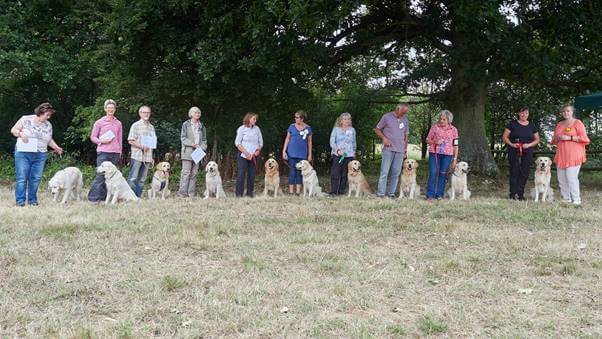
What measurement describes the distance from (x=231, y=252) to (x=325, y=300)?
1636 millimetres

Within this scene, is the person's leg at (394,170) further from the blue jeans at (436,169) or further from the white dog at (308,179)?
the white dog at (308,179)

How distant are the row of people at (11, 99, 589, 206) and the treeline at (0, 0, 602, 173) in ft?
4.63

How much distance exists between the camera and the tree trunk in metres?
14.3

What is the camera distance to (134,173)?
360 inches

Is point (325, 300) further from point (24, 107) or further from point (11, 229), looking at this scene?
point (24, 107)

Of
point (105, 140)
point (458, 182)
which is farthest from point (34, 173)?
point (458, 182)

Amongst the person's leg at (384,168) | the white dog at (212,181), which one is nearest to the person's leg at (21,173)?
the white dog at (212,181)

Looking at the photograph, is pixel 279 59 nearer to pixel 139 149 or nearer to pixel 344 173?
pixel 344 173

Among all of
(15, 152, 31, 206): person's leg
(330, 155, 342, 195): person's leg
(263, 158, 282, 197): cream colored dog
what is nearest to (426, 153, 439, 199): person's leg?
(330, 155, 342, 195): person's leg

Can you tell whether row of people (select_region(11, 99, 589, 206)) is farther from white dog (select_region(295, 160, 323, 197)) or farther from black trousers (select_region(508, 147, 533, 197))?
white dog (select_region(295, 160, 323, 197))

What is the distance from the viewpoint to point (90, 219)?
266 inches

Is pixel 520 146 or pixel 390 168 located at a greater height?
pixel 520 146

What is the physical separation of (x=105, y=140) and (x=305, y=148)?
12.0 ft

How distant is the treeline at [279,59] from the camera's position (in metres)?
9.96
